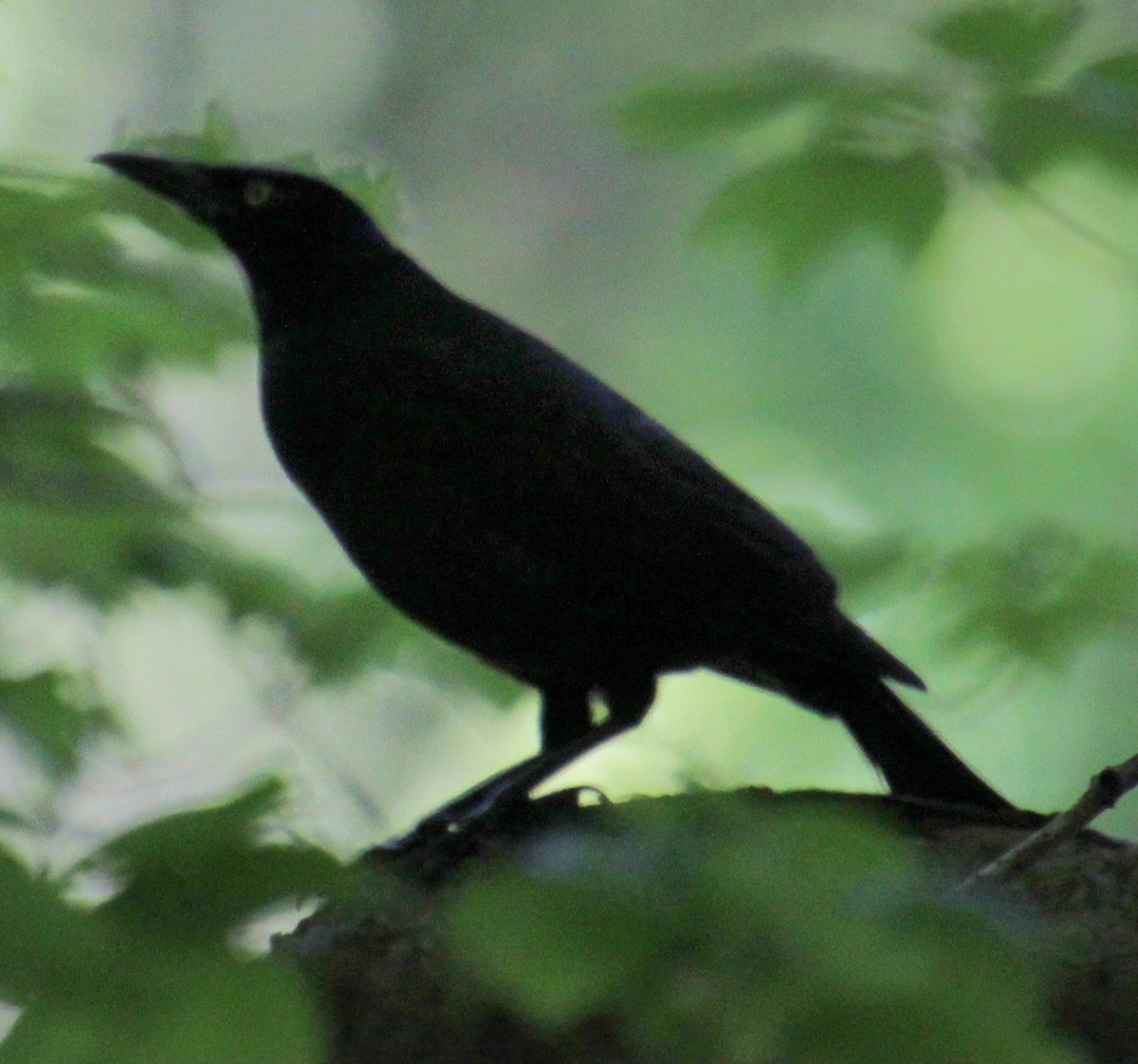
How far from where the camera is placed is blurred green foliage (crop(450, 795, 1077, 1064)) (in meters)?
1.18

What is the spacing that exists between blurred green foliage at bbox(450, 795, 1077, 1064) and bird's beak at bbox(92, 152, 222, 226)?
225 cm

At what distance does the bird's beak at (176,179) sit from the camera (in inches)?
127

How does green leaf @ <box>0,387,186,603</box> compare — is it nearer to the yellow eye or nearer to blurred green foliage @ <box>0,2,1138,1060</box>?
blurred green foliage @ <box>0,2,1138,1060</box>

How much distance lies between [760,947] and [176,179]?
247cm

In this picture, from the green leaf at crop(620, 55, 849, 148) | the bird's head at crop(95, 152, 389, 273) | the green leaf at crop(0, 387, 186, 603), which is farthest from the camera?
the bird's head at crop(95, 152, 389, 273)

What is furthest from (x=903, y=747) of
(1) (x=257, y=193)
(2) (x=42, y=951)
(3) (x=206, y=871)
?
(2) (x=42, y=951)

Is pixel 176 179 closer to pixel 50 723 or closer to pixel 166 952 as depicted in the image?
pixel 50 723

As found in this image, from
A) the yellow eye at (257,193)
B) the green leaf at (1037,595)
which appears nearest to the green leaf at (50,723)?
the yellow eye at (257,193)

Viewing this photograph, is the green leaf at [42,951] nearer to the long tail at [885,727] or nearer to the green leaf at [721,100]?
the green leaf at [721,100]

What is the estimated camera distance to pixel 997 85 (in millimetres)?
2904

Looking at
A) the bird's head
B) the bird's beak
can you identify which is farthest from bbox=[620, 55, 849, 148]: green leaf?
the bird's beak

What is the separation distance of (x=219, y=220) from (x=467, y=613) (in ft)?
3.28

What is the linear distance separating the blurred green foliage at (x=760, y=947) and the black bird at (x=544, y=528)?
5.33 feet

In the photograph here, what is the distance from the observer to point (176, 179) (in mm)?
3318
